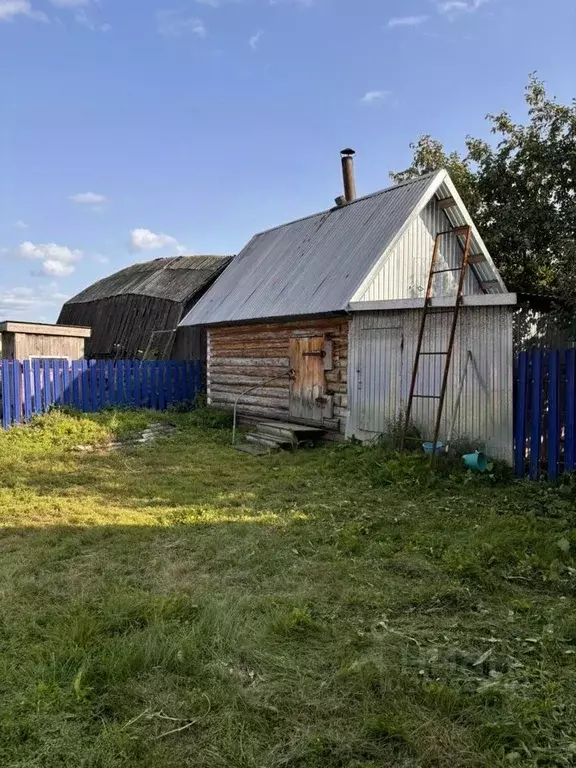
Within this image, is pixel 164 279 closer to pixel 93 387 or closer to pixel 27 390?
pixel 93 387

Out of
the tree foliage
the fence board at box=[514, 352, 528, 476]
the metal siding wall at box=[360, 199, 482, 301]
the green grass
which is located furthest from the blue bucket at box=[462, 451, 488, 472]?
the tree foliage

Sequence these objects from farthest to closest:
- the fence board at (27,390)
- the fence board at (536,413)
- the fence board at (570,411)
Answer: the fence board at (27,390), the fence board at (536,413), the fence board at (570,411)

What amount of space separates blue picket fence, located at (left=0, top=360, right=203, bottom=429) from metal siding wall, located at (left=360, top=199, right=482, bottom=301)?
23.2 ft

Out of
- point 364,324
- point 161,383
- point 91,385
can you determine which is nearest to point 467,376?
point 364,324

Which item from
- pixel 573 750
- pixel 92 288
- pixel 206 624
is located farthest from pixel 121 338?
pixel 573 750

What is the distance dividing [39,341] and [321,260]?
8392 mm

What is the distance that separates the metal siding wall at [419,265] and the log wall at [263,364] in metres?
1.32

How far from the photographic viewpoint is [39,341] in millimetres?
15547

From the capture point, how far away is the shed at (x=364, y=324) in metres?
8.57

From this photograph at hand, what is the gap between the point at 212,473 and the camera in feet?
29.3

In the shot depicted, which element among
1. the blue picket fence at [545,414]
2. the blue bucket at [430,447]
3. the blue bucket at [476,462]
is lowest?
the blue bucket at [476,462]

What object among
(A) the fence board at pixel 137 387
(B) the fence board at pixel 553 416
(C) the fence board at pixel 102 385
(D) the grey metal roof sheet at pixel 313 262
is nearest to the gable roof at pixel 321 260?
(D) the grey metal roof sheet at pixel 313 262

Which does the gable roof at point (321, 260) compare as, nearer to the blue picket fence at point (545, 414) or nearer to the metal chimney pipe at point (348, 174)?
the metal chimney pipe at point (348, 174)

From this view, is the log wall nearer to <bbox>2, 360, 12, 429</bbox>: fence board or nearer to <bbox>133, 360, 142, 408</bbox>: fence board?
<bbox>133, 360, 142, 408</bbox>: fence board
